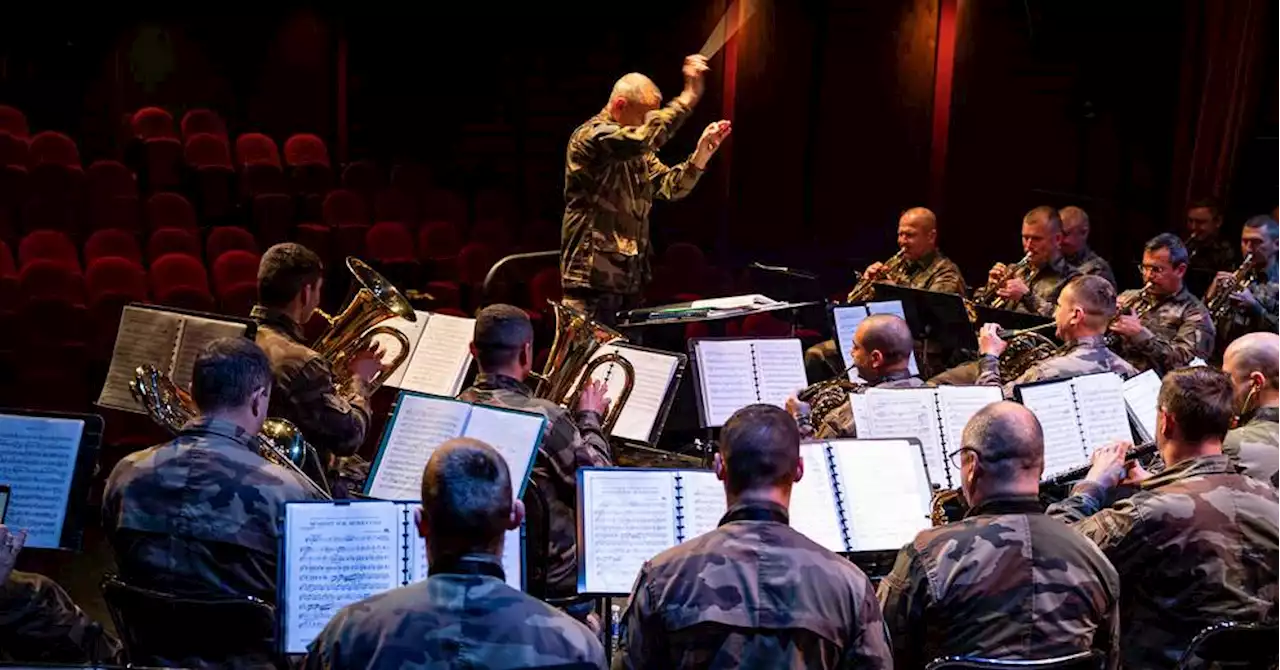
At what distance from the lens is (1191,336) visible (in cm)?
744

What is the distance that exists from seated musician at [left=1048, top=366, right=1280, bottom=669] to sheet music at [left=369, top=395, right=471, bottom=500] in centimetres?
192

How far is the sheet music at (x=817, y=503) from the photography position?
14.9 feet

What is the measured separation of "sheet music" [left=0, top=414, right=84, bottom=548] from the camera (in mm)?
4219

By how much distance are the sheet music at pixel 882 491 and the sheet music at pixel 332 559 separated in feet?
4.98

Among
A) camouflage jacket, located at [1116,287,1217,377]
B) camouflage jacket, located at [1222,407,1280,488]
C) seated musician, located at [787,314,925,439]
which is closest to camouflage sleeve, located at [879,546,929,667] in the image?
camouflage jacket, located at [1222,407,1280,488]

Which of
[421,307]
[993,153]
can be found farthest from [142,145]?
A: [993,153]

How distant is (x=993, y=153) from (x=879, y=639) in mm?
8609

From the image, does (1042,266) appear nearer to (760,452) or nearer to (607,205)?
(607,205)

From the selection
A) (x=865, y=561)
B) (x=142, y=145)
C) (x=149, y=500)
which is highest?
(x=142, y=145)

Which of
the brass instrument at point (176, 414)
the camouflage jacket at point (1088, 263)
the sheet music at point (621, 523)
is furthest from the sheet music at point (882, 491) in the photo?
the camouflage jacket at point (1088, 263)

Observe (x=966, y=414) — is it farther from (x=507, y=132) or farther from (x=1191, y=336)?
(x=507, y=132)

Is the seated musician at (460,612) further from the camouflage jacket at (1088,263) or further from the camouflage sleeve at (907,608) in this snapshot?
the camouflage jacket at (1088,263)

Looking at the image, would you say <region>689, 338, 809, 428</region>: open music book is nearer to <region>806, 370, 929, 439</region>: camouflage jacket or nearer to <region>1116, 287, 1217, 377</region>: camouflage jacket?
<region>806, 370, 929, 439</region>: camouflage jacket

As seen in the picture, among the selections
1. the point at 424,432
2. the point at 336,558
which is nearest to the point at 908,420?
the point at 424,432
